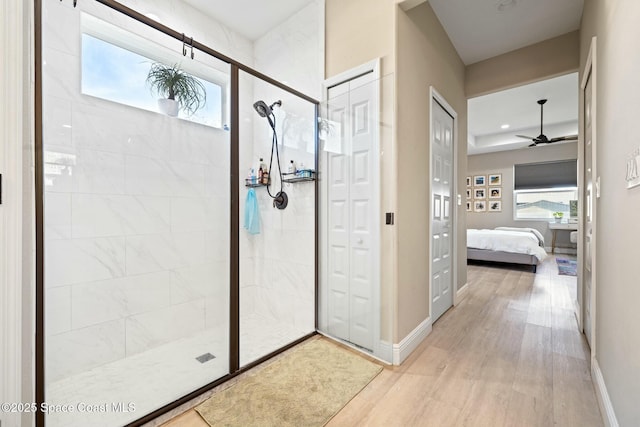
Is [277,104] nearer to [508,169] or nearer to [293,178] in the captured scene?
[293,178]

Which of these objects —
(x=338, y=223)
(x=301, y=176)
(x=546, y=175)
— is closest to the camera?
(x=338, y=223)

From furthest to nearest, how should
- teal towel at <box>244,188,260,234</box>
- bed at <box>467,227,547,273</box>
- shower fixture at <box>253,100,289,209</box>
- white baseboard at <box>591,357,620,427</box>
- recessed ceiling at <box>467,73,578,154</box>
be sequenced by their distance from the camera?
bed at <box>467,227,547,273</box> < recessed ceiling at <box>467,73,578,154</box> < teal towel at <box>244,188,260,234</box> < shower fixture at <box>253,100,289,209</box> < white baseboard at <box>591,357,620,427</box>

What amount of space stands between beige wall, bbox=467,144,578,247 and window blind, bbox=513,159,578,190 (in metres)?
0.16

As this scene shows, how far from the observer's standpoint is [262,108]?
2658 millimetres

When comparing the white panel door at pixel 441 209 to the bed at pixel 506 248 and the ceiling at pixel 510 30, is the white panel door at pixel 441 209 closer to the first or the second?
the ceiling at pixel 510 30

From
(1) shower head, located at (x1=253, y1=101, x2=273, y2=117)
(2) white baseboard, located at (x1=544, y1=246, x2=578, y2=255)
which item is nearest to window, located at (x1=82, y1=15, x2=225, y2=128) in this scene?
(1) shower head, located at (x1=253, y1=101, x2=273, y2=117)

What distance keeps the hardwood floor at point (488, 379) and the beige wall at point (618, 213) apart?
293mm

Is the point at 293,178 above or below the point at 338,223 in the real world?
above

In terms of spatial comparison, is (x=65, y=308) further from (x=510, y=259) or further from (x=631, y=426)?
(x=510, y=259)

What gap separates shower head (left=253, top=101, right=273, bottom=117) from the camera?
2.63 m

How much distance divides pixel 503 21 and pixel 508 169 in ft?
18.6

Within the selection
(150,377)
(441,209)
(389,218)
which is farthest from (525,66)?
(150,377)

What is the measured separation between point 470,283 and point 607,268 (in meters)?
2.84

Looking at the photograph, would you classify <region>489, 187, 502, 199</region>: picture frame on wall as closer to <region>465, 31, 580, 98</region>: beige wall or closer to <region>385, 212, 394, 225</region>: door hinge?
<region>465, 31, 580, 98</region>: beige wall
